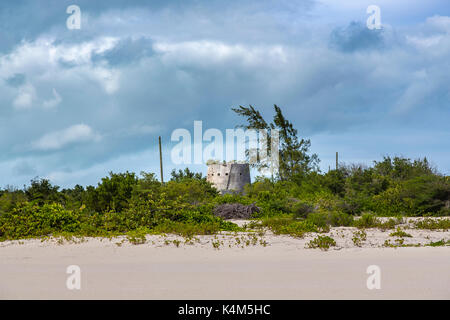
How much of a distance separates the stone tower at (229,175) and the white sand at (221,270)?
3371 centimetres

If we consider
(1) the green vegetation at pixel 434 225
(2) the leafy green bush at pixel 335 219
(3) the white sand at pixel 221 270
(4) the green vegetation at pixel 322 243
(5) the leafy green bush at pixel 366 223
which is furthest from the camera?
(2) the leafy green bush at pixel 335 219

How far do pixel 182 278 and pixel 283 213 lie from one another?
12240 mm

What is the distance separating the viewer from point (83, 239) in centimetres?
1111

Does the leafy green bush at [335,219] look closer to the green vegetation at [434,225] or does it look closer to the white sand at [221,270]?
the green vegetation at [434,225]

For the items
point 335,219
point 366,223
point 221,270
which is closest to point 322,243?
point 221,270

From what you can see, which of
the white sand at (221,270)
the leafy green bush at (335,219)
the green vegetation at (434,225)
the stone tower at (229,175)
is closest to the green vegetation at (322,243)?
the white sand at (221,270)

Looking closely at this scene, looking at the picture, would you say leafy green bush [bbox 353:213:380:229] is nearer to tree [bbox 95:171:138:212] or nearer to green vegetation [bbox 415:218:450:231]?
green vegetation [bbox 415:218:450:231]

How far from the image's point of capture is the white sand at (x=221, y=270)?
19.3 feet

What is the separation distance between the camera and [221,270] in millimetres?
7402

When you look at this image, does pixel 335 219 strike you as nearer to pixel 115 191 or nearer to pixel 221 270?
pixel 115 191

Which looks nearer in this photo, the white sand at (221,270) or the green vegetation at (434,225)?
the white sand at (221,270)

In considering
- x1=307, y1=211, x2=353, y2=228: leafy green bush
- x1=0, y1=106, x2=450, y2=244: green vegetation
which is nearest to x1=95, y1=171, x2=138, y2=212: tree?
x1=0, y1=106, x2=450, y2=244: green vegetation

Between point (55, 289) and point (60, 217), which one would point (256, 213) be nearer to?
point (60, 217)
